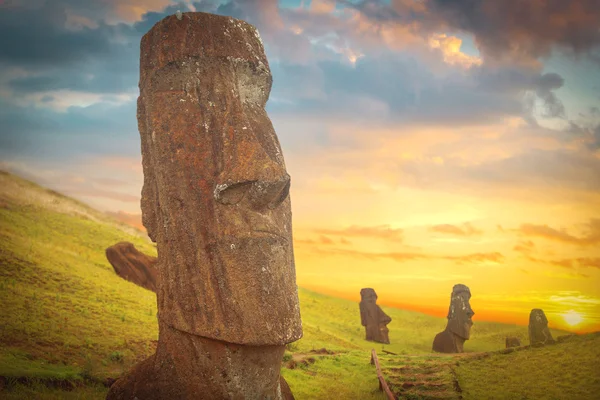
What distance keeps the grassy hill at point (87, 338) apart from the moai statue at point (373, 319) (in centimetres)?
92

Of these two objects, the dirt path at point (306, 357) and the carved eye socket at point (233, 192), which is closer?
the carved eye socket at point (233, 192)

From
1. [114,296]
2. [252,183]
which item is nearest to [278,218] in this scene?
[252,183]

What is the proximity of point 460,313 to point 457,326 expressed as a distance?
814 mm

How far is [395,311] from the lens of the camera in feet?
181

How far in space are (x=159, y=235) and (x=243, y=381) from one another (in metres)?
2.98

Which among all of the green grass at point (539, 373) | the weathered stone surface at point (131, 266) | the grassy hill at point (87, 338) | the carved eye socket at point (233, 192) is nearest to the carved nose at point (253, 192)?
the carved eye socket at point (233, 192)

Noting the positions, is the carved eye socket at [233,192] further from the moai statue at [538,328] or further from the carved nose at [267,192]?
the moai statue at [538,328]

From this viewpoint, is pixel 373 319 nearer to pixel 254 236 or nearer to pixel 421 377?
pixel 421 377

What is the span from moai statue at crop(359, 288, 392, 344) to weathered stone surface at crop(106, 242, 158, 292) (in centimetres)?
1436

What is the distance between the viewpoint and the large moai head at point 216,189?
8.48m

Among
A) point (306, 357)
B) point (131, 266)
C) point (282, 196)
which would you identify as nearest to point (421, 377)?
point (306, 357)

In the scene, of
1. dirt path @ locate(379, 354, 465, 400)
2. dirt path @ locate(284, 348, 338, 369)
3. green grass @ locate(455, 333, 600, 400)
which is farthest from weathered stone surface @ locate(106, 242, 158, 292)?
green grass @ locate(455, 333, 600, 400)

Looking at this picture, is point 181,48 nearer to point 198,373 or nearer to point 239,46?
point 239,46

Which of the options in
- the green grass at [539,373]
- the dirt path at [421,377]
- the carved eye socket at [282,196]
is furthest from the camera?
the dirt path at [421,377]
